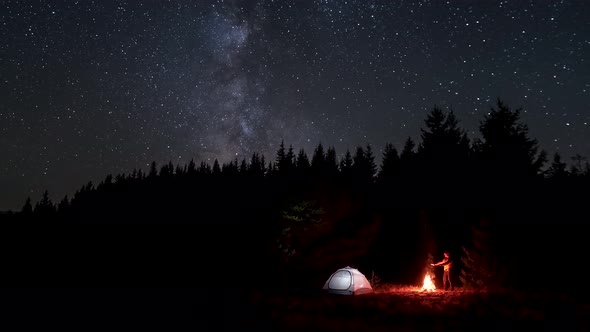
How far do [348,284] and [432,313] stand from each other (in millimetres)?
6336

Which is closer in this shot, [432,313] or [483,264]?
[432,313]

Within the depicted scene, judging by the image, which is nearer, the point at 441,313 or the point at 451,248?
the point at 441,313

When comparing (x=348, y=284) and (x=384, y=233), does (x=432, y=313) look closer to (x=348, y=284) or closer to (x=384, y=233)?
(x=348, y=284)

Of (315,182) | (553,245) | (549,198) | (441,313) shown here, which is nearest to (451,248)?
(553,245)

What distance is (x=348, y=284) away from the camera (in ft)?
62.8

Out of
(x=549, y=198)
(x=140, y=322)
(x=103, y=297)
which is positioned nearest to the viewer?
(x=140, y=322)

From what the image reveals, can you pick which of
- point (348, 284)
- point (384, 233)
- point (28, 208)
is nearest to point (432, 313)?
point (348, 284)

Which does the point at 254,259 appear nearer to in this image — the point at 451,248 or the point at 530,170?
the point at 451,248

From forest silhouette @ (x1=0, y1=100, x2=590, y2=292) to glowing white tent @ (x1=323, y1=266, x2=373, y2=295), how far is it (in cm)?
383

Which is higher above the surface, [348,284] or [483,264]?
[483,264]

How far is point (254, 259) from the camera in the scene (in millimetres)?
25828

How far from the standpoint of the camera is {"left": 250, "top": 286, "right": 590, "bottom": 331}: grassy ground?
11.6 m

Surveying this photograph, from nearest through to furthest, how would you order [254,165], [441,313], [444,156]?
[441,313] → [444,156] → [254,165]

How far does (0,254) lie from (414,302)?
166 ft
